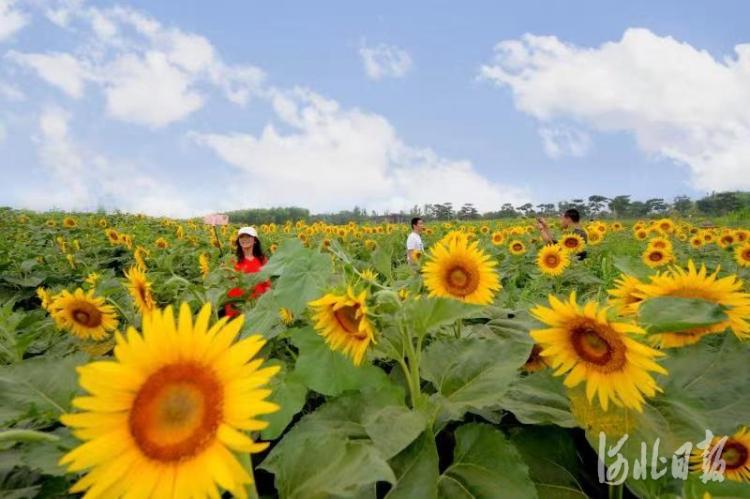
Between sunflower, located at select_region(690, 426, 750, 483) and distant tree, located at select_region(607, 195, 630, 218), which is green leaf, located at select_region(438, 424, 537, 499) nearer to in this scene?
sunflower, located at select_region(690, 426, 750, 483)

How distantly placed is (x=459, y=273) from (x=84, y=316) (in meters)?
2.01

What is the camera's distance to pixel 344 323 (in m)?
1.45

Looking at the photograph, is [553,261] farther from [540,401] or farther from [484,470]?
[484,470]

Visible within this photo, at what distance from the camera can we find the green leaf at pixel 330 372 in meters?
1.44

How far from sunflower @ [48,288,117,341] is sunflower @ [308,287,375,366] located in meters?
1.78

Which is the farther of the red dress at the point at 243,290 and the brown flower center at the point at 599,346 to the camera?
the red dress at the point at 243,290

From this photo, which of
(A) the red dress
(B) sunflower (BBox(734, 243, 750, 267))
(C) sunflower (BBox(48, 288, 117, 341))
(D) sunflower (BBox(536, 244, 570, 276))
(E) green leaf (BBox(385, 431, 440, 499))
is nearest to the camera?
(E) green leaf (BBox(385, 431, 440, 499))

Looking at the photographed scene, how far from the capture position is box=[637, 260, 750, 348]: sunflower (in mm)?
1379

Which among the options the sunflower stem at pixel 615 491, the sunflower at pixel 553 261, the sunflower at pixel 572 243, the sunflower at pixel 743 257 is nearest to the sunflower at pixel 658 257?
the sunflower at pixel 743 257

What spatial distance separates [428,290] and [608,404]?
120cm

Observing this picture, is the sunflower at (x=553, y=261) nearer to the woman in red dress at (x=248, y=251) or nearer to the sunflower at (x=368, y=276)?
the woman in red dress at (x=248, y=251)

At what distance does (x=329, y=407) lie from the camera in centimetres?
135

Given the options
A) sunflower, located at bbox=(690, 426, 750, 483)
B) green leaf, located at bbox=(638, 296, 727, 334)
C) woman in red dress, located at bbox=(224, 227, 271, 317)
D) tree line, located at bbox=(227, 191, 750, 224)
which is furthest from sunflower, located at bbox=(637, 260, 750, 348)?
tree line, located at bbox=(227, 191, 750, 224)

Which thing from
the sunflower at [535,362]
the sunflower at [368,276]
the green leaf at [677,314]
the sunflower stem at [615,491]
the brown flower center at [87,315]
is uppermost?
the sunflower at [368,276]
